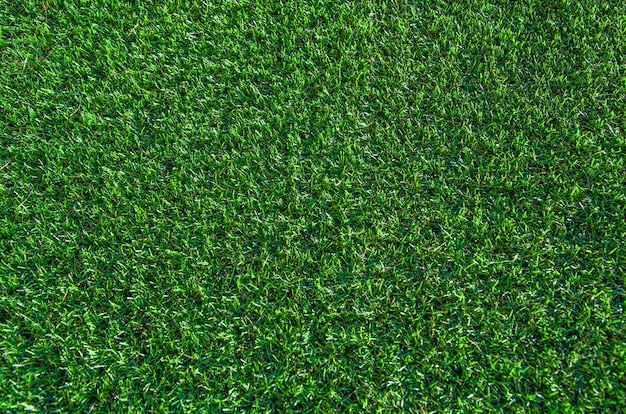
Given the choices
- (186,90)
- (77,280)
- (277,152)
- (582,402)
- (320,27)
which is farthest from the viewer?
(320,27)

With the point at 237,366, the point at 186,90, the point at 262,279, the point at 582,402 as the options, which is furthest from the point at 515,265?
the point at 186,90

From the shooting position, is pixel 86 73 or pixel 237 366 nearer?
pixel 237 366

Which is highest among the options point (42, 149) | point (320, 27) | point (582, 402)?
point (320, 27)

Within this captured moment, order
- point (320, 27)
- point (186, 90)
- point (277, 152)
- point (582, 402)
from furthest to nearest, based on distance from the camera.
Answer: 1. point (320, 27)
2. point (186, 90)
3. point (277, 152)
4. point (582, 402)

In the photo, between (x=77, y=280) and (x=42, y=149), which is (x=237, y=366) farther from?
(x=42, y=149)

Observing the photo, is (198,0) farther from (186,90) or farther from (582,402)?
(582,402)

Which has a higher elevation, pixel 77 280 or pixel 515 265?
pixel 515 265

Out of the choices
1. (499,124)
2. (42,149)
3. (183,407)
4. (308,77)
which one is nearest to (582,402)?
(499,124)
